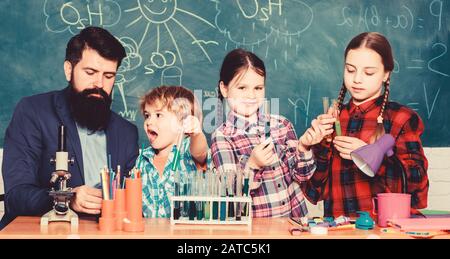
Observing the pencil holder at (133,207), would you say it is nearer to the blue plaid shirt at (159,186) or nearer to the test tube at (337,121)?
the blue plaid shirt at (159,186)

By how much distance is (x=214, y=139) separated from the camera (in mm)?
3607

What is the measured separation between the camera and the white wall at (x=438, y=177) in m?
3.69

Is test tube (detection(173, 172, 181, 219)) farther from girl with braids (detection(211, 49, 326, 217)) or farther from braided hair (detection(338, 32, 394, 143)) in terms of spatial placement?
braided hair (detection(338, 32, 394, 143))

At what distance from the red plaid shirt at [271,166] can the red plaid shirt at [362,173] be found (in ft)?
0.26

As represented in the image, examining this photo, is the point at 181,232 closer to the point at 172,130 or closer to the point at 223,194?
the point at 223,194

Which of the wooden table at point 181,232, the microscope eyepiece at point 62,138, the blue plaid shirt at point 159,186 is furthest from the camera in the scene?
the blue plaid shirt at point 159,186

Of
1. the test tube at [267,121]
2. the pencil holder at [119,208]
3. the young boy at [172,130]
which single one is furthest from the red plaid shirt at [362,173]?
the pencil holder at [119,208]

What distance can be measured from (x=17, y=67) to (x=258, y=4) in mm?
1270

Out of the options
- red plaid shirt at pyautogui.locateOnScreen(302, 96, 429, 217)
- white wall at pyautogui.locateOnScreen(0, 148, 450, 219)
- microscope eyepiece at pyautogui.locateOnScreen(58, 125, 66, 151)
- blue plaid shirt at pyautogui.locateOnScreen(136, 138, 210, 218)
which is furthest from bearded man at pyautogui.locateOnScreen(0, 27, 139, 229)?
white wall at pyautogui.locateOnScreen(0, 148, 450, 219)

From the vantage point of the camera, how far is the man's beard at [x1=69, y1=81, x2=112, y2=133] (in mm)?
3600

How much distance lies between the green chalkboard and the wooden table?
0.77 m

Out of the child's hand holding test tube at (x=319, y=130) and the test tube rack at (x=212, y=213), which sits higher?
the child's hand holding test tube at (x=319, y=130)

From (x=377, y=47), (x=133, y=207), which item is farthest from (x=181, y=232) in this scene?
(x=377, y=47)

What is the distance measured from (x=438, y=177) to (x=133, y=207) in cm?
170
